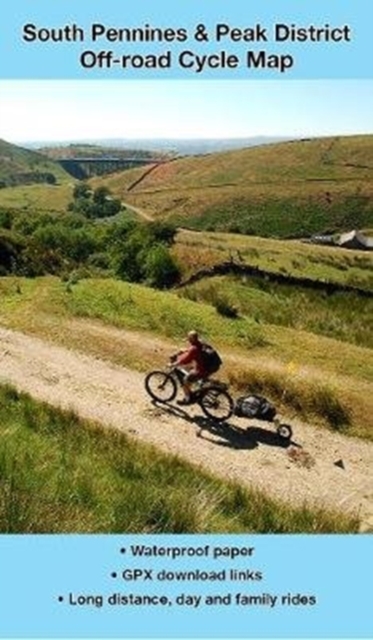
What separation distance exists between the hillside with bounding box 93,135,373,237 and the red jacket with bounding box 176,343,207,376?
8967 cm

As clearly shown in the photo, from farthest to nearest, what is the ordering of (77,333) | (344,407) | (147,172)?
(147,172), (77,333), (344,407)

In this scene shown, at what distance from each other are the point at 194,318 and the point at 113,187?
15267 cm

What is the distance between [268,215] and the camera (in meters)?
125

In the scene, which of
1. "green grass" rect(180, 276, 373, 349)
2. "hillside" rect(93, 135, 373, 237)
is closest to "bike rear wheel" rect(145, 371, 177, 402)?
"green grass" rect(180, 276, 373, 349)

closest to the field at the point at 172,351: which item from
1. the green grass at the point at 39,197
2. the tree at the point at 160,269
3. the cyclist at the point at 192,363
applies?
the tree at the point at 160,269

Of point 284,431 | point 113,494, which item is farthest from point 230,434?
point 113,494

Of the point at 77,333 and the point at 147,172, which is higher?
the point at 147,172

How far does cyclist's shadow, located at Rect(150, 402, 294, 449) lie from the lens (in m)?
15.2

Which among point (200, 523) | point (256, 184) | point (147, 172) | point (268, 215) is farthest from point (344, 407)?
point (147, 172)

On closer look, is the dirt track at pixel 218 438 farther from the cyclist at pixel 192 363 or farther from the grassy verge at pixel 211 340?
the grassy verge at pixel 211 340

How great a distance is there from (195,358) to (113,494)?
7409 millimetres

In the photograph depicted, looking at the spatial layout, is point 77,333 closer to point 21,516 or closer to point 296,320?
point 296,320

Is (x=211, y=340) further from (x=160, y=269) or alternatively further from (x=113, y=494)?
(x=113, y=494)

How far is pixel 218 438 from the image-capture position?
15.3 metres
